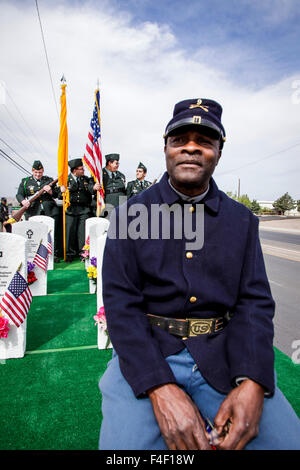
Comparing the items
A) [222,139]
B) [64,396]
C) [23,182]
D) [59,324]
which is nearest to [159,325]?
[222,139]

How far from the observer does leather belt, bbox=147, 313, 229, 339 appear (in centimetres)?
139

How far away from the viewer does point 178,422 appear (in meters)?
1.02

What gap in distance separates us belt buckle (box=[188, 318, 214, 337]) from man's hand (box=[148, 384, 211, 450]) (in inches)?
13.5

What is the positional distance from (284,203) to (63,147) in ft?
313

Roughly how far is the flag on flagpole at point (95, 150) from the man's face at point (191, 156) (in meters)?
5.00

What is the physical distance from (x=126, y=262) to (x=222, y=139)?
2.87ft

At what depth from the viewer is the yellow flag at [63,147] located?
21.8ft

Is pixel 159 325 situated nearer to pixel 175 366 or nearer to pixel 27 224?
pixel 175 366

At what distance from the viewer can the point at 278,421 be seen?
1112mm

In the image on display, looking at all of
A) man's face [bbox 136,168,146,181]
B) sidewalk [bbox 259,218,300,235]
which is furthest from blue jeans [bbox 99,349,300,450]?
sidewalk [bbox 259,218,300,235]

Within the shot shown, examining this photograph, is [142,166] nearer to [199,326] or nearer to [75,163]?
[75,163]

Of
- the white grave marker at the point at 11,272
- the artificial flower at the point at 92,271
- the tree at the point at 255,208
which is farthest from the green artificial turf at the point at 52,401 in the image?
the tree at the point at 255,208
